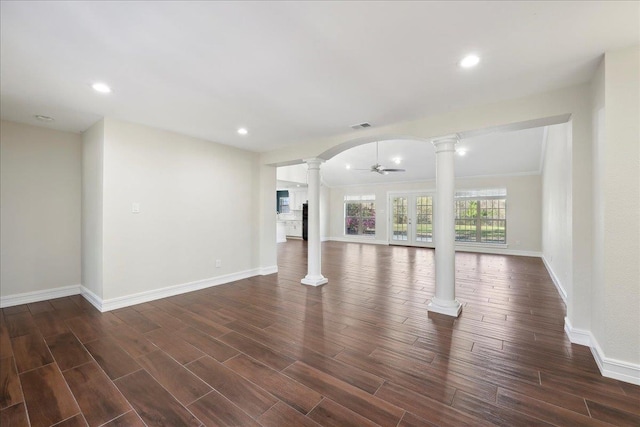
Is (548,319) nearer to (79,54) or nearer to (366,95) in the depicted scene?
(366,95)

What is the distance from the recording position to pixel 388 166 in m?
8.92

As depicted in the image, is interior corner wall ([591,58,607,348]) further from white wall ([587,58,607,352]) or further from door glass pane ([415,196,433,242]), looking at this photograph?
door glass pane ([415,196,433,242])

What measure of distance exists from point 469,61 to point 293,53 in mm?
1396

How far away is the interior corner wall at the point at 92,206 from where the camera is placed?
3.47 meters

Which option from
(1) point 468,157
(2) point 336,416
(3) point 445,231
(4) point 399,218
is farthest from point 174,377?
(4) point 399,218

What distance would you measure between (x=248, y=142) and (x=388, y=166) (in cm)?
555

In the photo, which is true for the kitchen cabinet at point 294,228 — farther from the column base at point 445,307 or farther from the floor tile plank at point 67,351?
the floor tile plank at point 67,351

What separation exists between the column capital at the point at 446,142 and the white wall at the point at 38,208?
16.8ft

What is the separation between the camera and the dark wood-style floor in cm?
169

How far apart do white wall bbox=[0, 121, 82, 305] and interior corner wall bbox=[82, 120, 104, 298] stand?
17 centimetres

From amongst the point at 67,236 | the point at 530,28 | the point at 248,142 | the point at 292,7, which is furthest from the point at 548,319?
the point at 67,236

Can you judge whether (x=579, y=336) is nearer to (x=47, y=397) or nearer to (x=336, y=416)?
(x=336, y=416)

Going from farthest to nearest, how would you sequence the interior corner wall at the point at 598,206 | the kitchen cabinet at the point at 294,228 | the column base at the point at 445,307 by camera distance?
the kitchen cabinet at the point at 294,228
the column base at the point at 445,307
the interior corner wall at the point at 598,206

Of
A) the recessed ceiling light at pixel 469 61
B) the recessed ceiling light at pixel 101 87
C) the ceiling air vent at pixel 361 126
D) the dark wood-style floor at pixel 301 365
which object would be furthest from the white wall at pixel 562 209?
the recessed ceiling light at pixel 101 87
